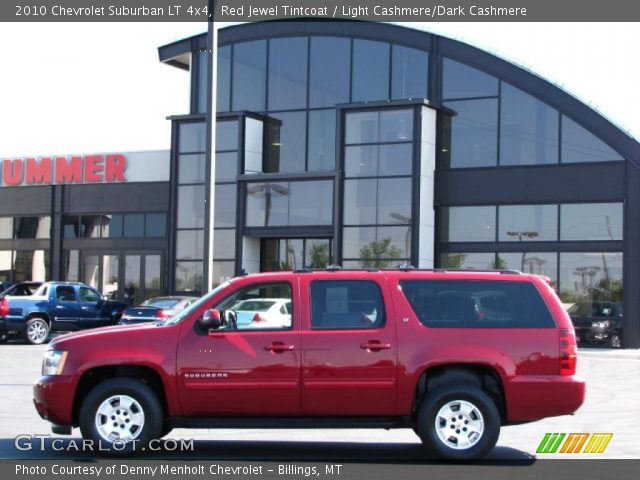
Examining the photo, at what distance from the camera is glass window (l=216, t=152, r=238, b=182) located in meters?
30.8

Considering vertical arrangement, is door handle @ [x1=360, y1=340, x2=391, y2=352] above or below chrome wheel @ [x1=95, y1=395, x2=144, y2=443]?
above

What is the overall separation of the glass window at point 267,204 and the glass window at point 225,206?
57cm

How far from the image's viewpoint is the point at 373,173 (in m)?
28.8

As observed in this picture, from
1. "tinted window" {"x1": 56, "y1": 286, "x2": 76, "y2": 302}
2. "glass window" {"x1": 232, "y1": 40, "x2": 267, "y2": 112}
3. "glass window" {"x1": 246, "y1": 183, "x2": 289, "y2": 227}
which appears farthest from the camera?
"glass window" {"x1": 232, "y1": 40, "x2": 267, "y2": 112}

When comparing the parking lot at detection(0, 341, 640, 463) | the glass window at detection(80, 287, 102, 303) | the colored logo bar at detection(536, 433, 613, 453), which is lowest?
the parking lot at detection(0, 341, 640, 463)

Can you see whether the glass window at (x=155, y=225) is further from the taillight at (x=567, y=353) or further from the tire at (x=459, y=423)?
the taillight at (x=567, y=353)

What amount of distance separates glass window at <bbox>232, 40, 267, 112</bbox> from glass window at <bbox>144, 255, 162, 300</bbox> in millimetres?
5893

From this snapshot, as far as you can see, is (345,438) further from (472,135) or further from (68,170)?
(68,170)

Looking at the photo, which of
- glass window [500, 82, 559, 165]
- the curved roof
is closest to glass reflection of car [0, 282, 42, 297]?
the curved roof

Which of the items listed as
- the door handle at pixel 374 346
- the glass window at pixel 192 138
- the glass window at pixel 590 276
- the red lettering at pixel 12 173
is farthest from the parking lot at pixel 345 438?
the red lettering at pixel 12 173

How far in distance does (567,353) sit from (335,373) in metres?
2.36

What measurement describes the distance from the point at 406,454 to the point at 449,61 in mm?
20263

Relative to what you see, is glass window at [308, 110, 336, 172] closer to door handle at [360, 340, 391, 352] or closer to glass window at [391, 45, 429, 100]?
glass window at [391, 45, 429, 100]

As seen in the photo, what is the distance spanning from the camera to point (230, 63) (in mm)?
31938
